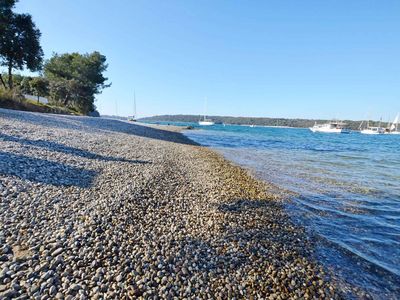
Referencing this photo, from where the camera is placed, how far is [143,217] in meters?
5.55

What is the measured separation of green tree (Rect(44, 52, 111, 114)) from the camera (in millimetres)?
51625

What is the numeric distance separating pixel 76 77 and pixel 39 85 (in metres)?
7.77

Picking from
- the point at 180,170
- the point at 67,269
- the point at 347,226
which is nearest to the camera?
the point at 67,269

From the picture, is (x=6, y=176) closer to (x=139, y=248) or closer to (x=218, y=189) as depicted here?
(x=139, y=248)

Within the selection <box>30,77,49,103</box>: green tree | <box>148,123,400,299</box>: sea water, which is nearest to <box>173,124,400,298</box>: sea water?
<box>148,123,400,299</box>: sea water

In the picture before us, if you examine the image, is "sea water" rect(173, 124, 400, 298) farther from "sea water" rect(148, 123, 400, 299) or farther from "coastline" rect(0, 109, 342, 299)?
"coastline" rect(0, 109, 342, 299)

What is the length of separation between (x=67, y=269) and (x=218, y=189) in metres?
6.09

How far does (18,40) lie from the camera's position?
32.5 meters

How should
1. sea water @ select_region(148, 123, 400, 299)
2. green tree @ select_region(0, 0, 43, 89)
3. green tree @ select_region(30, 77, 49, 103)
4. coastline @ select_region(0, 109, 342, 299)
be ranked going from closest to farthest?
coastline @ select_region(0, 109, 342, 299) → sea water @ select_region(148, 123, 400, 299) → green tree @ select_region(0, 0, 43, 89) → green tree @ select_region(30, 77, 49, 103)

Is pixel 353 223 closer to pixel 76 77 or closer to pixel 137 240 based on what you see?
pixel 137 240

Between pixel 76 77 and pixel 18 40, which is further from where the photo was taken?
pixel 76 77

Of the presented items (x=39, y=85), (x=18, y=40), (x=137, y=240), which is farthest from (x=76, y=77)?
(x=137, y=240)

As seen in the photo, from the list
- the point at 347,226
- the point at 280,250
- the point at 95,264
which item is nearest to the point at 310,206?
the point at 347,226

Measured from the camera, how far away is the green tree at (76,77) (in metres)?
51.6
